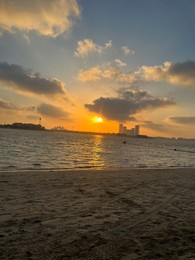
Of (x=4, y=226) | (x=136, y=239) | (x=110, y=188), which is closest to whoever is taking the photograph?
(x=136, y=239)

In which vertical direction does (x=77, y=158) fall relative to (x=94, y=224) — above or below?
below

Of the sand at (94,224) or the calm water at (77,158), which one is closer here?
the sand at (94,224)

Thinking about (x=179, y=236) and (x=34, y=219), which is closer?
(x=179, y=236)

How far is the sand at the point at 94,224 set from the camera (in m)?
6.72

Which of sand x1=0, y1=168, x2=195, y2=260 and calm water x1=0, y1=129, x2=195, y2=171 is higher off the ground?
sand x1=0, y1=168, x2=195, y2=260

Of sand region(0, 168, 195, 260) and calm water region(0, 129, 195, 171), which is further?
calm water region(0, 129, 195, 171)

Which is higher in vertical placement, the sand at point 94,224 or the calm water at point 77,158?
the sand at point 94,224

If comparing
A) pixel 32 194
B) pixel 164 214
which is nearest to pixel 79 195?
pixel 32 194

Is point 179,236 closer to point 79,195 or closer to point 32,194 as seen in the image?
point 79,195

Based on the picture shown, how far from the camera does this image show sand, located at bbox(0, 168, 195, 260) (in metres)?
6.72

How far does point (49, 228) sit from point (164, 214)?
15.8ft

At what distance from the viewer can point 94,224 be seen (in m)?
8.87

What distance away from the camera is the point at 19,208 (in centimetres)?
Answer: 1045

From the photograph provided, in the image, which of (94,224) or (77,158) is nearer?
(94,224)
